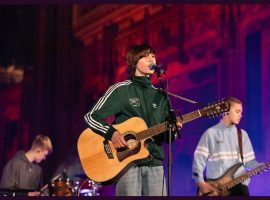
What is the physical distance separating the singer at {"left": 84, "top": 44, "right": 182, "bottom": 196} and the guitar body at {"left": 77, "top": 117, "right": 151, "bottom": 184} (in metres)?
0.05

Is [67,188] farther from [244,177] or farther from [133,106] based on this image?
[133,106]

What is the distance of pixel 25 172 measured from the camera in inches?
352

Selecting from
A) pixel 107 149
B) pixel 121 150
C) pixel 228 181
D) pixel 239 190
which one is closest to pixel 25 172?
pixel 228 181

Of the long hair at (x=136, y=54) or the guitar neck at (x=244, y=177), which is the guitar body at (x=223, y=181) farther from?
the long hair at (x=136, y=54)

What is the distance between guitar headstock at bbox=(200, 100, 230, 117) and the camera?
17.2 feet

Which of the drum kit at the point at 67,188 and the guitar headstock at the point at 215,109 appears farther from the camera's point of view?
the drum kit at the point at 67,188

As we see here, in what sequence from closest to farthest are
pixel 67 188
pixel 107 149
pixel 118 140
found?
pixel 118 140 < pixel 107 149 < pixel 67 188

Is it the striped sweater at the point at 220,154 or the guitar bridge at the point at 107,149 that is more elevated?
the striped sweater at the point at 220,154

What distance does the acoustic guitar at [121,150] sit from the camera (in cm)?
498

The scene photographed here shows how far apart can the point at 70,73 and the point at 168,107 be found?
5831mm

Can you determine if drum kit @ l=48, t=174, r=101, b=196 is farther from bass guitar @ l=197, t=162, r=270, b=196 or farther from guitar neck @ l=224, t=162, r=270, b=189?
guitar neck @ l=224, t=162, r=270, b=189

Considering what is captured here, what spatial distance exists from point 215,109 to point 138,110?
723 mm

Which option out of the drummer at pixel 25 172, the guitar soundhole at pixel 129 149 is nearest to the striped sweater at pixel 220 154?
the drummer at pixel 25 172

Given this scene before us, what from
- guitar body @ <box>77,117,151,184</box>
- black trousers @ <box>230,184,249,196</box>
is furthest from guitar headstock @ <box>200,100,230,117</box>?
black trousers @ <box>230,184,249,196</box>
